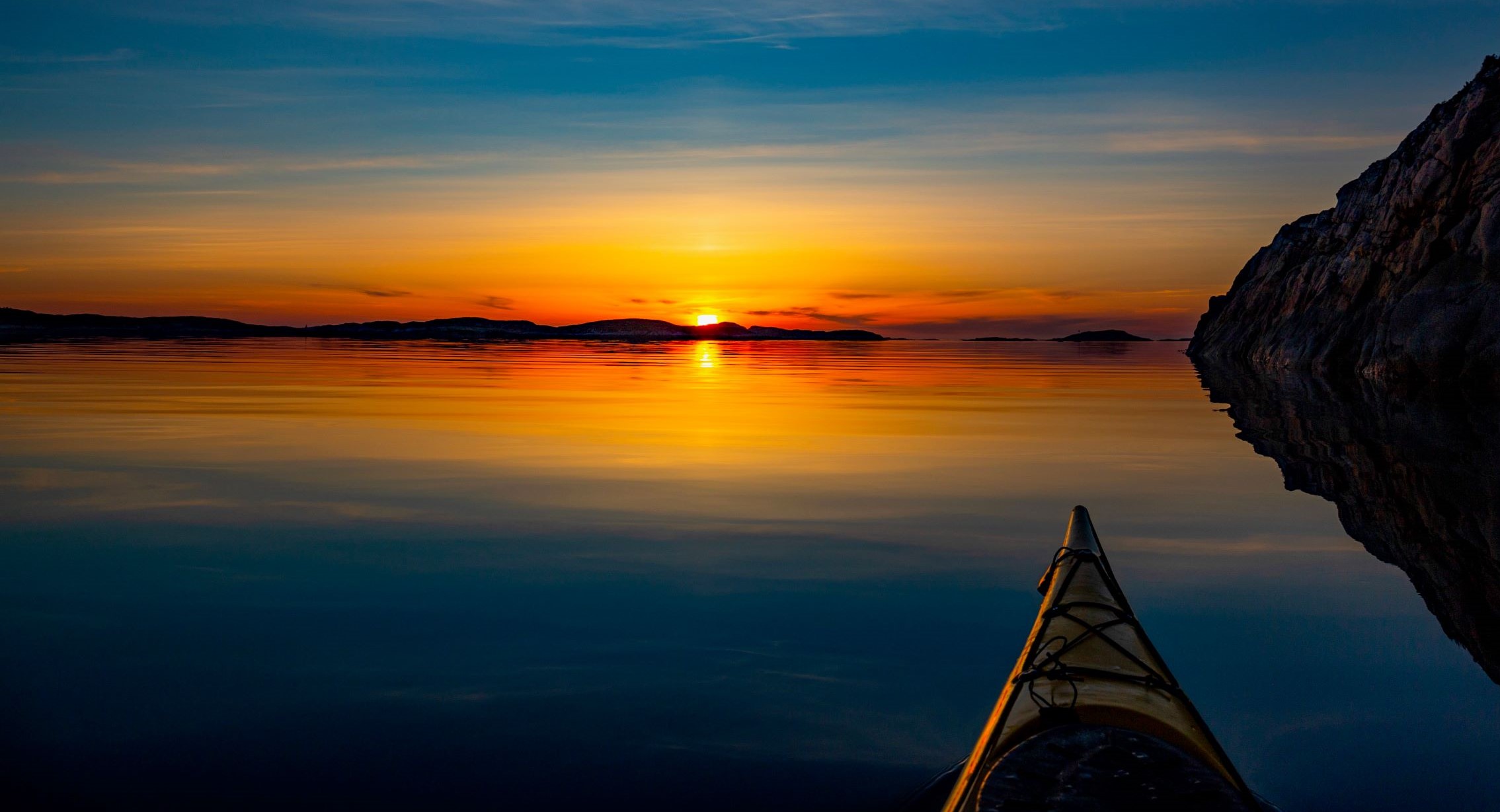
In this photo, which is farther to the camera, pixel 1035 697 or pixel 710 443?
pixel 710 443

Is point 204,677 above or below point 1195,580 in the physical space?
below

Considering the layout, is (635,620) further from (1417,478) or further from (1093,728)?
(1417,478)

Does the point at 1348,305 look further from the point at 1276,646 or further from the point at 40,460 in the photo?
the point at 40,460

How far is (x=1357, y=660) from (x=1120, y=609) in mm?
2100

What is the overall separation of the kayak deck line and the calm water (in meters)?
0.71

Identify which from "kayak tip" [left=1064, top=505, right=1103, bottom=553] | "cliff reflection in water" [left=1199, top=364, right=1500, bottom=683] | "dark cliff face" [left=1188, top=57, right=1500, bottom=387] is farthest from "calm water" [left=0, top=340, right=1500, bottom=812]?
"dark cliff face" [left=1188, top=57, right=1500, bottom=387]

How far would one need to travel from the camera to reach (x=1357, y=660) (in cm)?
672

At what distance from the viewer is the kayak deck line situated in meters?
3.87

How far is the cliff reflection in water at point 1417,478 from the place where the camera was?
8008 millimetres

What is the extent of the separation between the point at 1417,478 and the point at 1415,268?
27.1 m

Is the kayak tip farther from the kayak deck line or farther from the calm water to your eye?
the kayak deck line

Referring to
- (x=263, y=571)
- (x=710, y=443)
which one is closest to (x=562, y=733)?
(x=263, y=571)

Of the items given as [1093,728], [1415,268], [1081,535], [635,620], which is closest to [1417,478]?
[1081,535]

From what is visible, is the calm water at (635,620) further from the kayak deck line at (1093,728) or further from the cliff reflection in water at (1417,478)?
the kayak deck line at (1093,728)
